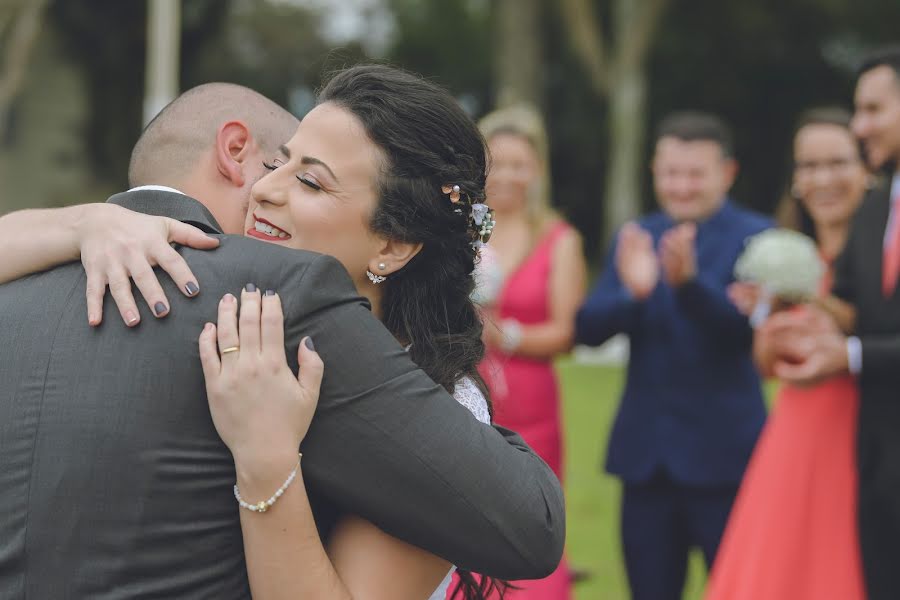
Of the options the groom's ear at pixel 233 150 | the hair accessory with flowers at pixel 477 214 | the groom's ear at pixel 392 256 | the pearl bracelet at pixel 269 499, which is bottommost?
the pearl bracelet at pixel 269 499

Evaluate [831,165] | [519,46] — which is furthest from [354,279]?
[519,46]

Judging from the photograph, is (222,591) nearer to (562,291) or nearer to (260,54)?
(562,291)

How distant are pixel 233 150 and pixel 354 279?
43 cm

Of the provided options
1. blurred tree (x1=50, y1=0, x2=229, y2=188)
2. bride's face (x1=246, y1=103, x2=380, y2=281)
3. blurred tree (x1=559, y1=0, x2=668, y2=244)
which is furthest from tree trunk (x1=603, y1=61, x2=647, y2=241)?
bride's face (x1=246, y1=103, x2=380, y2=281)

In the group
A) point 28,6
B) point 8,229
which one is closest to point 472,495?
point 8,229

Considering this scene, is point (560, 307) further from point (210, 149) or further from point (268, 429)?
point (268, 429)

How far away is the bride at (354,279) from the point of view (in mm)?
1860

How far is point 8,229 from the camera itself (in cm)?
231

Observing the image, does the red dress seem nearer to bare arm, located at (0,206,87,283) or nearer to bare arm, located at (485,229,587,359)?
bare arm, located at (485,229,587,359)

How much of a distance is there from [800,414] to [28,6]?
1434 cm

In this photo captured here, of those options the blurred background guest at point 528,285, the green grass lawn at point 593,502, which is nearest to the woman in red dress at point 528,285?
the blurred background guest at point 528,285

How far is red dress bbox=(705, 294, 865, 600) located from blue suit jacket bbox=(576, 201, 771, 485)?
0.22 metres

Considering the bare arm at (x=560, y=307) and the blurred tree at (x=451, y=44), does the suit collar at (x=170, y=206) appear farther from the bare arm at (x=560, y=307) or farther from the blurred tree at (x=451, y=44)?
the blurred tree at (x=451, y=44)

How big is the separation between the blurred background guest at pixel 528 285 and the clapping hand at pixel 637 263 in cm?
32
